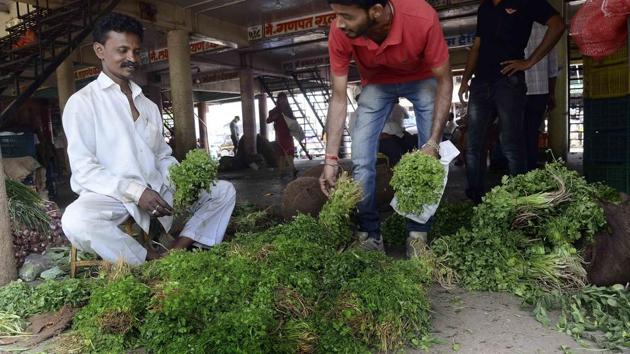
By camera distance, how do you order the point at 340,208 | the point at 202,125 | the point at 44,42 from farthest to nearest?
the point at 202,125 → the point at 44,42 → the point at 340,208

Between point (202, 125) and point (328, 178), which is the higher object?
point (202, 125)

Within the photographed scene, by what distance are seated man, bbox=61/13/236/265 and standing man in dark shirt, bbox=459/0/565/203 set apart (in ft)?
8.01

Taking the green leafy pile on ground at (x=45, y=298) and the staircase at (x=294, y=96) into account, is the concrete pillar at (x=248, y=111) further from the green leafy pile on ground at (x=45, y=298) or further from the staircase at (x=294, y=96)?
the green leafy pile on ground at (x=45, y=298)

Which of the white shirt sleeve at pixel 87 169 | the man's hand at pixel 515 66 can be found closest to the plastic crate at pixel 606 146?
the man's hand at pixel 515 66

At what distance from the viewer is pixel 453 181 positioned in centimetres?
783

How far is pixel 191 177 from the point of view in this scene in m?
3.21

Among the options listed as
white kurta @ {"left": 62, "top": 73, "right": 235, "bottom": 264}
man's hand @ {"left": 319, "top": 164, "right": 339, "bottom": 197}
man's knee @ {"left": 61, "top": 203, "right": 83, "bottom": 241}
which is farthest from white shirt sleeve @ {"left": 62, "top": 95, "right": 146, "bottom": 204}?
man's hand @ {"left": 319, "top": 164, "right": 339, "bottom": 197}

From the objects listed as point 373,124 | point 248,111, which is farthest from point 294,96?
point 373,124

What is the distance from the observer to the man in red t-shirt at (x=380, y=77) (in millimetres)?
2971

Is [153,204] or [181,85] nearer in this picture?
[153,204]

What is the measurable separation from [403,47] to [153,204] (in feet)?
6.52

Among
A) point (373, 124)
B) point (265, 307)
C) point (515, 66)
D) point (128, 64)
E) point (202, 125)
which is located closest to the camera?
point (265, 307)

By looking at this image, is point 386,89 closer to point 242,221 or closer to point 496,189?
point 496,189

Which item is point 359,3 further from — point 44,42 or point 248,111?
point 248,111
